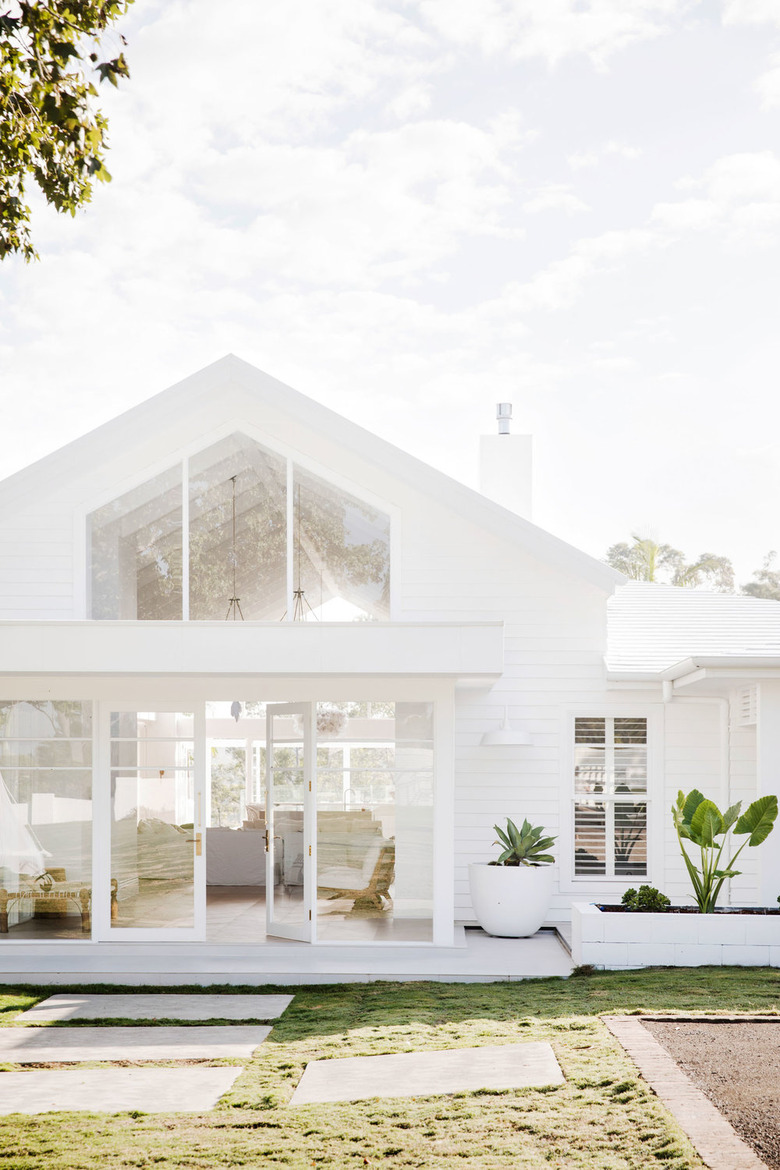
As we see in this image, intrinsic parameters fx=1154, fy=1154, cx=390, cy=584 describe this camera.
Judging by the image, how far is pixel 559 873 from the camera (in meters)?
13.6

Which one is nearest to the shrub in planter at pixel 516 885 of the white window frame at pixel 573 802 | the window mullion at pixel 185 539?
the white window frame at pixel 573 802

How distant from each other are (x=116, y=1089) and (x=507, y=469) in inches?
447

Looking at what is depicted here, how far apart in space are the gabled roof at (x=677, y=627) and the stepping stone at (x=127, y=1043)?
6735mm

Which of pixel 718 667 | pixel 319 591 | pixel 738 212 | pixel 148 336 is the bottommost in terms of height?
pixel 718 667

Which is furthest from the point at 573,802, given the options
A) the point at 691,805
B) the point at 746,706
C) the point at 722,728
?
the point at 691,805

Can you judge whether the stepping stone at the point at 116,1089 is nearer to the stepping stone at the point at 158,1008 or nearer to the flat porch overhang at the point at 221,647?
the stepping stone at the point at 158,1008

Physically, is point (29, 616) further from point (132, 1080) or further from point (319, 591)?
point (132, 1080)

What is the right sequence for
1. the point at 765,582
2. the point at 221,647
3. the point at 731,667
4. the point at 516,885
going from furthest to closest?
the point at 765,582 → the point at 516,885 → the point at 731,667 → the point at 221,647

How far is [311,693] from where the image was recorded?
1209 centimetres

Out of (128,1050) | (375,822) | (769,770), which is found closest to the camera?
(128,1050)

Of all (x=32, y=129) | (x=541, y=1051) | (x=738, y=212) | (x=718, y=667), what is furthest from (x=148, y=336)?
(x=541, y=1051)

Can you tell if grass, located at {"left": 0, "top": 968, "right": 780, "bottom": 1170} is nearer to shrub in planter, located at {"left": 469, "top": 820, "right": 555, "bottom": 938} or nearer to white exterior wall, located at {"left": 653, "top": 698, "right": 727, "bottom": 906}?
shrub in planter, located at {"left": 469, "top": 820, "right": 555, "bottom": 938}

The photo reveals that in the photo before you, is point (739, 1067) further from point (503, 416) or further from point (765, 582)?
point (765, 582)

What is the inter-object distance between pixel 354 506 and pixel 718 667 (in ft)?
14.5
